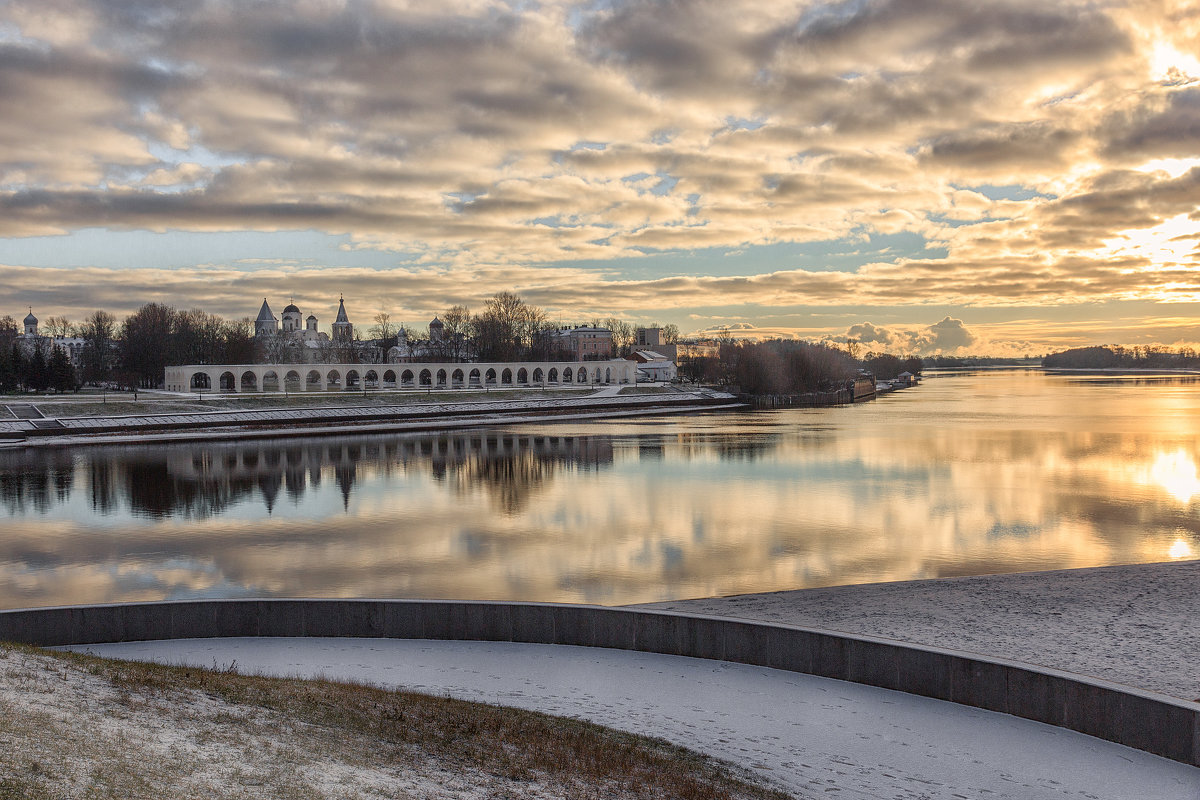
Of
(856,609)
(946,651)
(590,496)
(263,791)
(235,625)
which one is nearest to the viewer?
(263,791)

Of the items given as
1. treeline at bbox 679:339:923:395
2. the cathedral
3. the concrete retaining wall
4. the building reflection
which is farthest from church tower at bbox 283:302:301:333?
the concrete retaining wall

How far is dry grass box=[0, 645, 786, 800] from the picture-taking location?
595 centimetres

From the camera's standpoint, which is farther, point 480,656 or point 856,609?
point 856,609

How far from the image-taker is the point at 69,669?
7875mm

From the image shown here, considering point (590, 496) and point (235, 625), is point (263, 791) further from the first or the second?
point (590, 496)

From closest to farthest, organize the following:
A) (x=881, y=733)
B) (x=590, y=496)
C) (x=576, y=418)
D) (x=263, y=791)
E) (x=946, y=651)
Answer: (x=263, y=791) < (x=881, y=733) < (x=946, y=651) < (x=590, y=496) < (x=576, y=418)

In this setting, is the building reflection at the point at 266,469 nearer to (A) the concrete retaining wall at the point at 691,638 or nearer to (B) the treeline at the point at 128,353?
(A) the concrete retaining wall at the point at 691,638

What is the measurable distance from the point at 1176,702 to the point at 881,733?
2570 millimetres

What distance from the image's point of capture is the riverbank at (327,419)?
4481 centimetres

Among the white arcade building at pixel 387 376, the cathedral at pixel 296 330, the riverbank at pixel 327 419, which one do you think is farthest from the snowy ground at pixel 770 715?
the cathedral at pixel 296 330

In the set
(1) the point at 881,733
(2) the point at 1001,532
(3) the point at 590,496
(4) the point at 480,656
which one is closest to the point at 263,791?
(4) the point at 480,656

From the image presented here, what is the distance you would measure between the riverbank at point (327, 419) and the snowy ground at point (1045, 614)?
134 ft

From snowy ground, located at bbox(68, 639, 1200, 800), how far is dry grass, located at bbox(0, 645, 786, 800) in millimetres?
614

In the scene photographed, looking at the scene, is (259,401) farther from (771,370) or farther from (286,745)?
(286,745)
